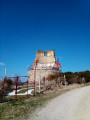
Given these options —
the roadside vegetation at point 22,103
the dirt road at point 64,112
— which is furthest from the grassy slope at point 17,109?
Answer: the dirt road at point 64,112

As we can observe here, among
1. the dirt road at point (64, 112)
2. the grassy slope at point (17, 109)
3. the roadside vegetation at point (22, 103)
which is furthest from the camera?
the roadside vegetation at point (22, 103)

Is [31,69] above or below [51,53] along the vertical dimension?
below

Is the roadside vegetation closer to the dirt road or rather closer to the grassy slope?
the grassy slope

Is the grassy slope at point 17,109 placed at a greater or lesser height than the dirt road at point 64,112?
lesser

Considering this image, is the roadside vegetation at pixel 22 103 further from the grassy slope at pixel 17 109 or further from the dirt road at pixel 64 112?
the dirt road at pixel 64 112

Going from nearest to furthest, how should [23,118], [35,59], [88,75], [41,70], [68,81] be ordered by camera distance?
1. [23,118]
2. [68,81]
3. [88,75]
4. [41,70]
5. [35,59]

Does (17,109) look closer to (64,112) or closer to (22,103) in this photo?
(22,103)

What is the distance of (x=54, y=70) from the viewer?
31.9m

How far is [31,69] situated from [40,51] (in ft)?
34.6

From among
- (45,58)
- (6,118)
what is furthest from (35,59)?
(6,118)

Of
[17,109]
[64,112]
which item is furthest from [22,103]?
[64,112]

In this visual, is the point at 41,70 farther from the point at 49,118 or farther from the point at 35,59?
the point at 49,118

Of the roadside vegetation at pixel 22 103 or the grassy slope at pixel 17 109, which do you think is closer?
the grassy slope at pixel 17 109

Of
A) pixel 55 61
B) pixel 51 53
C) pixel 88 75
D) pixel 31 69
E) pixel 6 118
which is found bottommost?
pixel 6 118
